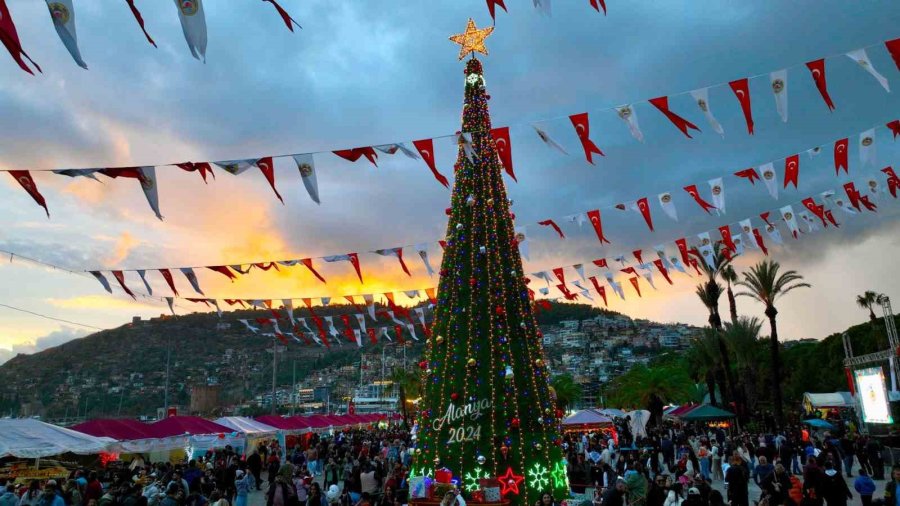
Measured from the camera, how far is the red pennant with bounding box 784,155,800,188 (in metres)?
12.6

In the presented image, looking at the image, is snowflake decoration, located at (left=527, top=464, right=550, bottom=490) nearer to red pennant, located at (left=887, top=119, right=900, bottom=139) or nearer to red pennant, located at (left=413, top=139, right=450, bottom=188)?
red pennant, located at (left=413, top=139, right=450, bottom=188)

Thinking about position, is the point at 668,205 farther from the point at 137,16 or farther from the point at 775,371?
the point at 775,371

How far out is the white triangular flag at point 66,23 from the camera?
5.39 metres

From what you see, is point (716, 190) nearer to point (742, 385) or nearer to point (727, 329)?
point (727, 329)

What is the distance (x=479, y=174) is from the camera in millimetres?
13203

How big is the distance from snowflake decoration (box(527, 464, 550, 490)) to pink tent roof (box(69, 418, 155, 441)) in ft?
46.4

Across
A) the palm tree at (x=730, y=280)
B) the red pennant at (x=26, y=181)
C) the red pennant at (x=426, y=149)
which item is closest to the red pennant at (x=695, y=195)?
the red pennant at (x=426, y=149)

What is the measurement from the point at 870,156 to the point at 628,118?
17.7 ft

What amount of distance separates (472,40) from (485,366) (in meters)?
7.81

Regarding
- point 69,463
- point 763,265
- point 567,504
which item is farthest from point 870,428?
point 69,463

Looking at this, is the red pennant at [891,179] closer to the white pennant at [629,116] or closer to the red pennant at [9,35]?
the white pennant at [629,116]

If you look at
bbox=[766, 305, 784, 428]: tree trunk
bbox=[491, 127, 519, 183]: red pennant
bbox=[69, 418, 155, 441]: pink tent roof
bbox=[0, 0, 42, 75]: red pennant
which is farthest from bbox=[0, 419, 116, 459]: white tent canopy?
bbox=[766, 305, 784, 428]: tree trunk

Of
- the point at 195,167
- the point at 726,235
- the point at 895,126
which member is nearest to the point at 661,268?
the point at 726,235

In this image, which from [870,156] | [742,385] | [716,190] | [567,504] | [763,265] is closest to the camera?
[567,504]
